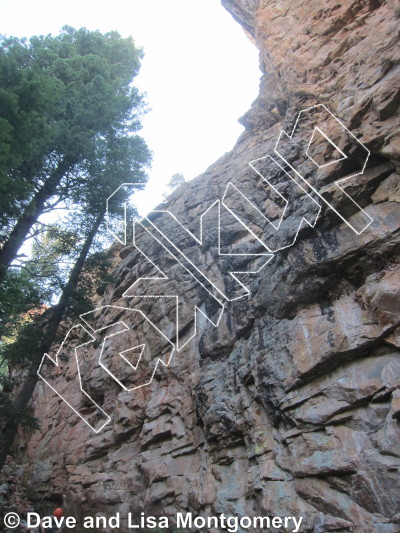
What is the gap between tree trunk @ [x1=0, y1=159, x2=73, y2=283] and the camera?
9.84 m

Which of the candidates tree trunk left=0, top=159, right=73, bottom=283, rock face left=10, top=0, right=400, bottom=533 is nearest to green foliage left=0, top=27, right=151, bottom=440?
tree trunk left=0, top=159, right=73, bottom=283

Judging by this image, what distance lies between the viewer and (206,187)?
15.2 metres

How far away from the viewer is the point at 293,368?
7.29 meters

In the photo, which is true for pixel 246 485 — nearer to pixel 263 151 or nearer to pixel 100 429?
pixel 100 429

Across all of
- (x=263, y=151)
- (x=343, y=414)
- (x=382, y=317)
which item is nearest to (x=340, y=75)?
(x=263, y=151)

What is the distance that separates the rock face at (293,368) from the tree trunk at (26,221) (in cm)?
468

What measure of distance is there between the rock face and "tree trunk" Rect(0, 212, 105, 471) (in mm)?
2375

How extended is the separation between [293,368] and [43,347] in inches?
315

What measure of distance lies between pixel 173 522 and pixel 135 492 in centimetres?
163

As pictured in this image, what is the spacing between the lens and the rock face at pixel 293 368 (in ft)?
19.9

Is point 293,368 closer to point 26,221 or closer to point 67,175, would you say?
point 26,221

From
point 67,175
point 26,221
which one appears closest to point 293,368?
point 26,221

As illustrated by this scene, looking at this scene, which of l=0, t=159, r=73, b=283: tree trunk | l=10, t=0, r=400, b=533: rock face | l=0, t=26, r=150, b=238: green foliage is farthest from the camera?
l=0, t=159, r=73, b=283: tree trunk

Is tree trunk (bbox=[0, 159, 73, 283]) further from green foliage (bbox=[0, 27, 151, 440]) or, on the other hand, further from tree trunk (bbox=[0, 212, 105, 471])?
tree trunk (bbox=[0, 212, 105, 471])
